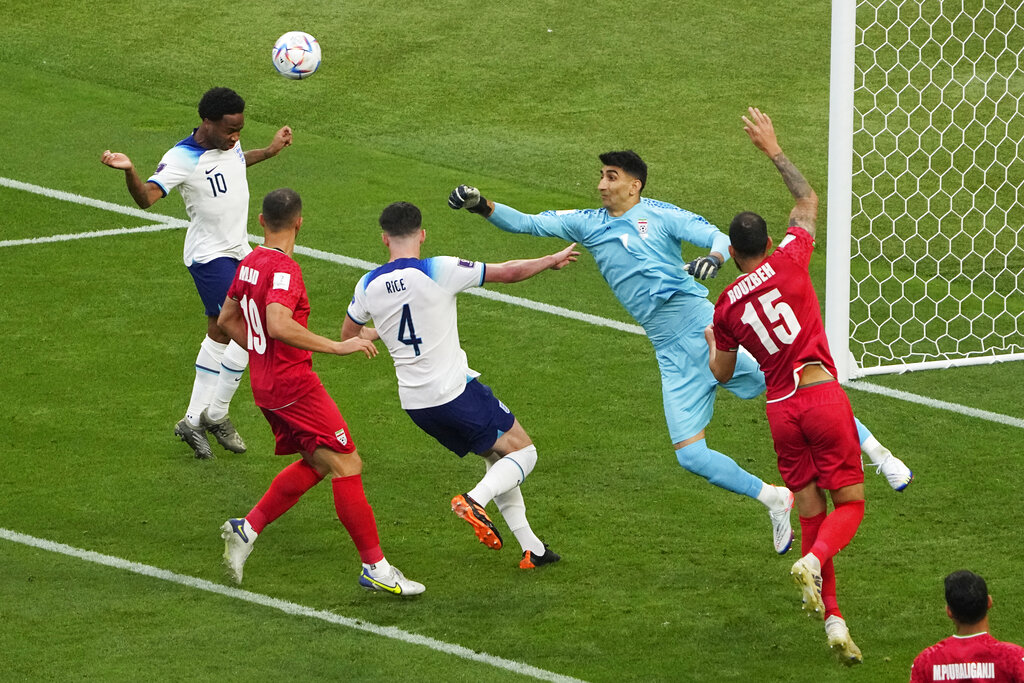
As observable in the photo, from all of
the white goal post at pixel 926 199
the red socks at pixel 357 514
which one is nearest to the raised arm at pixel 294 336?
the red socks at pixel 357 514

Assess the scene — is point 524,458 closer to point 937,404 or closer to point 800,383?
point 800,383

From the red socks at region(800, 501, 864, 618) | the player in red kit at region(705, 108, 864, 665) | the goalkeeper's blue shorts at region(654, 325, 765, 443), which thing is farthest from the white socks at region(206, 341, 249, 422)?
the red socks at region(800, 501, 864, 618)

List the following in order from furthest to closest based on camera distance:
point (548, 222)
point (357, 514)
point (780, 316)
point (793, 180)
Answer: point (548, 222) < point (357, 514) < point (793, 180) < point (780, 316)

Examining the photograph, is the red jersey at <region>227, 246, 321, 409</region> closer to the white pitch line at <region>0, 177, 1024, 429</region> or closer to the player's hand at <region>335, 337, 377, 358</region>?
the player's hand at <region>335, 337, 377, 358</region>

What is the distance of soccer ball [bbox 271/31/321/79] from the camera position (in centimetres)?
1073

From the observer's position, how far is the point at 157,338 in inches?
437

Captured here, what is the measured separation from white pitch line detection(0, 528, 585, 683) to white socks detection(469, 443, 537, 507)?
2.50 ft

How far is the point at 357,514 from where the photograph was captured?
23.9 ft

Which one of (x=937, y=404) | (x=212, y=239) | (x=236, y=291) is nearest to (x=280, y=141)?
(x=212, y=239)

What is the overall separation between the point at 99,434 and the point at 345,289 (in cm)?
307

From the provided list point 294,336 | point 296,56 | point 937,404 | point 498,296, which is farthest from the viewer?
point 498,296

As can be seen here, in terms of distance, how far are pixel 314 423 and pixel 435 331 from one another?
77 cm

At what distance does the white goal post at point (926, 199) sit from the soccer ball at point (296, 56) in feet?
12.5

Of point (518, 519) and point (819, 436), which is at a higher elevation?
point (819, 436)
